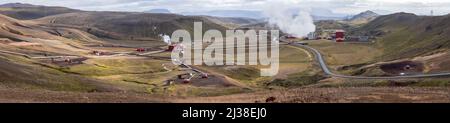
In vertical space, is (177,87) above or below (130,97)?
below

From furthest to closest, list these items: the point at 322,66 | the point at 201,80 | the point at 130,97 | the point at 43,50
Result: the point at 43,50 → the point at 322,66 → the point at 201,80 → the point at 130,97

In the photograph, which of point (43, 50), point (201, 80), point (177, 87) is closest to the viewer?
point (177, 87)

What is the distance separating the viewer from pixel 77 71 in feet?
404
